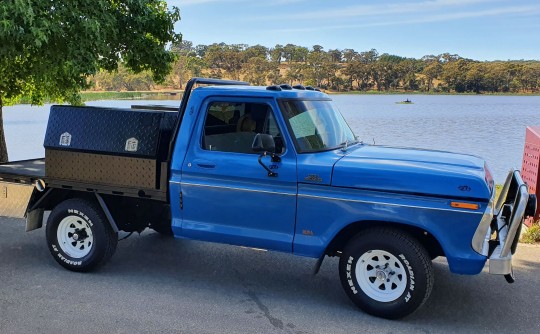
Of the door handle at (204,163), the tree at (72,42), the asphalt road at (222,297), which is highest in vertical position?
the tree at (72,42)

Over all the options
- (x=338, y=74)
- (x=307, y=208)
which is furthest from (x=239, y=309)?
(x=338, y=74)

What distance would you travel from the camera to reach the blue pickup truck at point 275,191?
496cm

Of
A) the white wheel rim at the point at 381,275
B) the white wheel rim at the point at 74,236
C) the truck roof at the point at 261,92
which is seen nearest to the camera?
the white wheel rim at the point at 381,275

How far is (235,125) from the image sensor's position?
19.1ft

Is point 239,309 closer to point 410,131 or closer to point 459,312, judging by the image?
point 459,312

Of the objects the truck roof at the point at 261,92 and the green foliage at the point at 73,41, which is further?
the green foliage at the point at 73,41

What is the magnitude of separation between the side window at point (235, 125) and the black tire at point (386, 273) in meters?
1.45

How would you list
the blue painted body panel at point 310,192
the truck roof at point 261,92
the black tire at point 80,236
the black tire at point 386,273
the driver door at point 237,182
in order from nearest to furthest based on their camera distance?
the blue painted body panel at point 310,192
the black tire at point 386,273
the driver door at point 237,182
the truck roof at point 261,92
the black tire at point 80,236

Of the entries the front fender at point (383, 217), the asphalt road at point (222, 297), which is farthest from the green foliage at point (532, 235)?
the front fender at point (383, 217)

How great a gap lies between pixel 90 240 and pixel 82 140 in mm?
1208

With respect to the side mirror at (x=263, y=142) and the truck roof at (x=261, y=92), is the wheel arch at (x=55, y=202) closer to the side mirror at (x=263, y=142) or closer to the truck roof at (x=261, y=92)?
the truck roof at (x=261, y=92)

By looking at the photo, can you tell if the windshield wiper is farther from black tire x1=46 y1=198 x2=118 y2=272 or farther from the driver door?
black tire x1=46 y1=198 x2=118 y2=272

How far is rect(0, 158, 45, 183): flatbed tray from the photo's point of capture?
6781mm

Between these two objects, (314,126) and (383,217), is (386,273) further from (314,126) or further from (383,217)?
(314,126)
